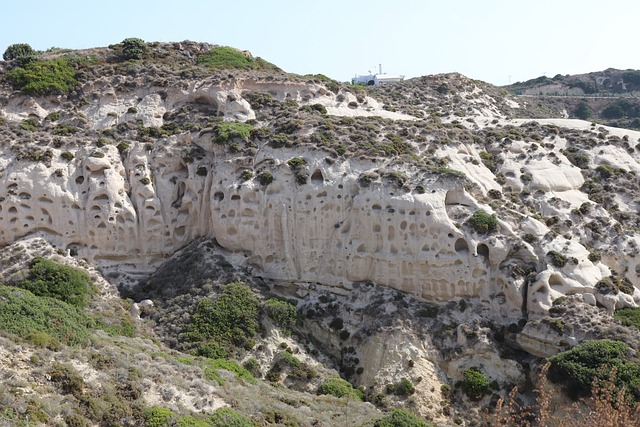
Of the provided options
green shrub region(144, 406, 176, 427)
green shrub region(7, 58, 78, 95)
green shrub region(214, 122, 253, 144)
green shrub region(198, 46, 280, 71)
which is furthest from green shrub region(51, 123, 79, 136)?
green shrub region(144, 406, 176, 427)

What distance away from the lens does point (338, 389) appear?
3881 centimetres

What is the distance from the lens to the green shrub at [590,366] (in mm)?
36594

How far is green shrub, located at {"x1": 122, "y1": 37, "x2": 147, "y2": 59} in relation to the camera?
60.7m

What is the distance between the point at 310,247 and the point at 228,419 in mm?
18620

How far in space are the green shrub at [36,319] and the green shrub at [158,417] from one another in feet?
20.4

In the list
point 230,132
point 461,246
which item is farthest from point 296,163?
point 461,246

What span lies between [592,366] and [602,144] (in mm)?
25527

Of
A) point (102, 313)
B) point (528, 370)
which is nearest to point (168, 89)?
point (102, 313)

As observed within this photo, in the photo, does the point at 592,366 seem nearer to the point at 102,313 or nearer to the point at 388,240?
the point at 388,240

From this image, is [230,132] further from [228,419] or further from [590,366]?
[590,366]

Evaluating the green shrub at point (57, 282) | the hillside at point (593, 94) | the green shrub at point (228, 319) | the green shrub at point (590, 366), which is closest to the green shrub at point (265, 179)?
the green shrub at point (228, 319)

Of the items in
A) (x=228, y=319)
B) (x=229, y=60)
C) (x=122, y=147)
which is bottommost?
(x=228, y=319)

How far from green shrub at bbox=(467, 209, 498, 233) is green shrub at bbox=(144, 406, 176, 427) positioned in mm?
23339

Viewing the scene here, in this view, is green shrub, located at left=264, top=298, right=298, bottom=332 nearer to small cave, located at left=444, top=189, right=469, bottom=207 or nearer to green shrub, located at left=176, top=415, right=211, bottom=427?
small cave, located at left=444, top=189, right=469, bottom=207
